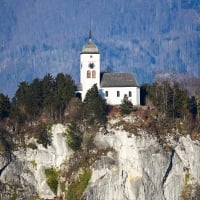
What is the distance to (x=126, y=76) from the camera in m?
104

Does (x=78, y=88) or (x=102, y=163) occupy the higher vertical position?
(x=78, y=88)

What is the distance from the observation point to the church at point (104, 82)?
10294cm

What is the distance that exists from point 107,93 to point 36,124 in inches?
317

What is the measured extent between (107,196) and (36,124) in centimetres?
940

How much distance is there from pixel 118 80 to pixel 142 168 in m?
10.9

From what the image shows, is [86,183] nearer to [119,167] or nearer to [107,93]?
[119,167]

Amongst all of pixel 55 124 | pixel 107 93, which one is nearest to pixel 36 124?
pixel 55 124

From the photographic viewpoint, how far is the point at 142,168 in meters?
96.4

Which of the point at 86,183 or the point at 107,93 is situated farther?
the point at 107,93

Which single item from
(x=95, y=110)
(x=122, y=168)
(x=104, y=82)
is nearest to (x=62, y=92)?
(x=95, y=110)

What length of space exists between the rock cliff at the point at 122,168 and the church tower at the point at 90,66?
633cm

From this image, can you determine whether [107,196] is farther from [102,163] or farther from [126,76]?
[126,76]

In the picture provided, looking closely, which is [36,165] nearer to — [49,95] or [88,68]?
[49,95]

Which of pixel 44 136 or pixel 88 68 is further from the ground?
pixel 88 68
